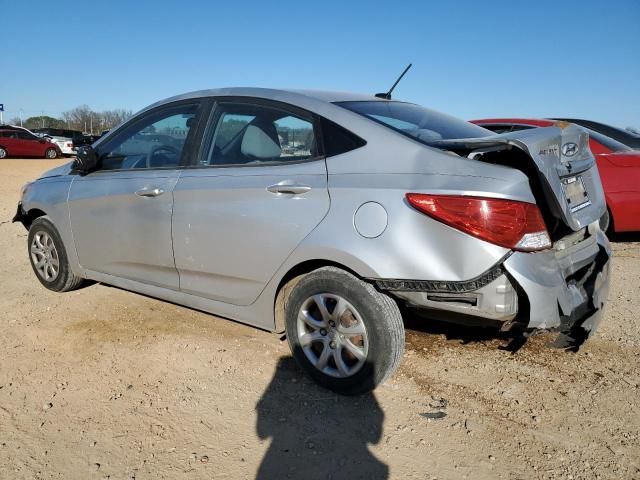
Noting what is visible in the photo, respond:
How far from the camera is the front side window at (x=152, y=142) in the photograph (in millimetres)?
3551

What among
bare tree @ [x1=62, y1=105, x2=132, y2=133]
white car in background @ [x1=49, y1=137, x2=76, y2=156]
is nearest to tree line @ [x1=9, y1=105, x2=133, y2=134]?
bare tree @ [x1=62, y1=105, x2=132, y2=133]

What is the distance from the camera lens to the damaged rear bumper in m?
2.41

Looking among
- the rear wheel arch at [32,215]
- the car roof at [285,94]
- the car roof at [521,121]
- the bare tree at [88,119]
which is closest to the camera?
the car roof at [285,94]

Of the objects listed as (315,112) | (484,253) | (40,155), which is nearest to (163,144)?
(315,112)

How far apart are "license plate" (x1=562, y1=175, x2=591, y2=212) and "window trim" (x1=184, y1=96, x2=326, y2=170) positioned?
132 centimetres

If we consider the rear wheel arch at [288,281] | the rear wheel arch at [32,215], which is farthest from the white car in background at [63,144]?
the rear wheel arch at [288,281]

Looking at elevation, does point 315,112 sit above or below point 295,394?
above

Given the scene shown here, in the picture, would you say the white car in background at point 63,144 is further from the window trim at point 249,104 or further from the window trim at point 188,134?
the window trim at point 249,104

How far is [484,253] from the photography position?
238 centimetres

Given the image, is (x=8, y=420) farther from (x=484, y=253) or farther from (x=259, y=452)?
(x=484, y=253)

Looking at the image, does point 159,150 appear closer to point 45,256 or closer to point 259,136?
point 259,136

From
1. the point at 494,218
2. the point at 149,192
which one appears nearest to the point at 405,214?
the point at 494,218

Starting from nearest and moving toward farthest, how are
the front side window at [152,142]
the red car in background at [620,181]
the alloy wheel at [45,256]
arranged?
the front side window at [152,142], the alloy wheel at [45,256], the red car in background at [620,181]

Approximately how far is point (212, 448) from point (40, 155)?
2656cm
